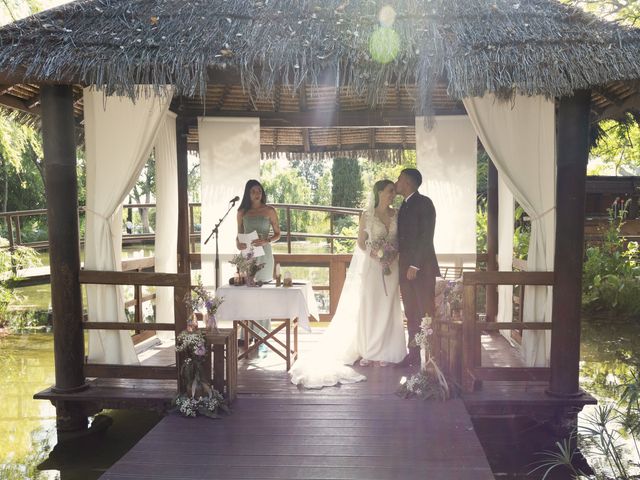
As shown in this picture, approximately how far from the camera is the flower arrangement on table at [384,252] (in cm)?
488

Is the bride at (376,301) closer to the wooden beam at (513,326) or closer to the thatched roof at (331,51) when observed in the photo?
the wooden beam at (513,326)

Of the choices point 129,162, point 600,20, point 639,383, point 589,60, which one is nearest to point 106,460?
point 129,162

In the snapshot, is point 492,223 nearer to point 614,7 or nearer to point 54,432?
point 54,432

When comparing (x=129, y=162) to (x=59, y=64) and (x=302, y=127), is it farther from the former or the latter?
(x=302, y=127)

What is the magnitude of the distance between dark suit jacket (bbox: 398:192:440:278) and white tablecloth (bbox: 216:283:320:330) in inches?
39.5

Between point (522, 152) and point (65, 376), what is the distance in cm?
397

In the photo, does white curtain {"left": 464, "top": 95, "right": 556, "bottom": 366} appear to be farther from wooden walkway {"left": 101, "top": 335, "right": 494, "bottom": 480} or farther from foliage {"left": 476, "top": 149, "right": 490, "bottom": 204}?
foliage {"left": 476, "top": 149, "right": 490, "bottom": 204}

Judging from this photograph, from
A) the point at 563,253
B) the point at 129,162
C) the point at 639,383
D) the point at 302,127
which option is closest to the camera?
the point at 639,383

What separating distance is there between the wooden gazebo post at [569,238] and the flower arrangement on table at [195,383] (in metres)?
2.46

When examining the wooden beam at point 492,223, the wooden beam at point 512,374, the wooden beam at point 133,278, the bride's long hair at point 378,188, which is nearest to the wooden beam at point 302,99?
the bride's long hair at point 378,188

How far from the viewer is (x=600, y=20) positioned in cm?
418

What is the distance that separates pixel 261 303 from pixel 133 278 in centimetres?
113

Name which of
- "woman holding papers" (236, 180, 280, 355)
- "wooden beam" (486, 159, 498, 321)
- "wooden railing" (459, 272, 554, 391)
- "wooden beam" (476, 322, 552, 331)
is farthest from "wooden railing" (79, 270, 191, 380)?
"wooden beam" (486, 159, 498, 321)

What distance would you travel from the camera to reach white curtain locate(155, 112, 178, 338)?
19.9ft
